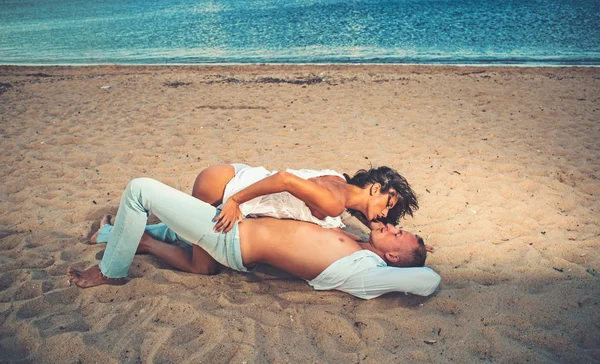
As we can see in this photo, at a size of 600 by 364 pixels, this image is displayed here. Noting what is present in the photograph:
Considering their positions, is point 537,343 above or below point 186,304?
below

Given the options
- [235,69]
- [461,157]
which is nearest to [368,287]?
[461,157]

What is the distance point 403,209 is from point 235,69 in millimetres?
10948

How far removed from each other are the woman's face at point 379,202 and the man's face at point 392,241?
146 millimetres

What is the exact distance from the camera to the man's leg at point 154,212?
8.77ft

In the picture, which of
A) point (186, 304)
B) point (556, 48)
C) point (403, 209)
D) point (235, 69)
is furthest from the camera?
point (556, 48)

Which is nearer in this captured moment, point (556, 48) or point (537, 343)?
point (537, 343)

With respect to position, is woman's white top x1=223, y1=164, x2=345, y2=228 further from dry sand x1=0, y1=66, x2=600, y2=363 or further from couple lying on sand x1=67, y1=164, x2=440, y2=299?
dry sand x1=0, y1=66, x2=600, y2=363

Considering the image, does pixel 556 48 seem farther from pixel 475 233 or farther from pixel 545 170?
pixel 475 233

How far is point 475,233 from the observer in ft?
12.2

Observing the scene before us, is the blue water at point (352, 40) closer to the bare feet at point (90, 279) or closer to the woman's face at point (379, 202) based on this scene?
the woman's face at point (379, 202)

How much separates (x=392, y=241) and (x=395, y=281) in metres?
0.40

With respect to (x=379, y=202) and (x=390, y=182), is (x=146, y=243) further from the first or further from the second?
(x=390, y=182)

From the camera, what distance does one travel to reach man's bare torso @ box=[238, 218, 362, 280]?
9.15 ft

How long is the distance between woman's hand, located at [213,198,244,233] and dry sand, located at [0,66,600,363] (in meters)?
0.57
